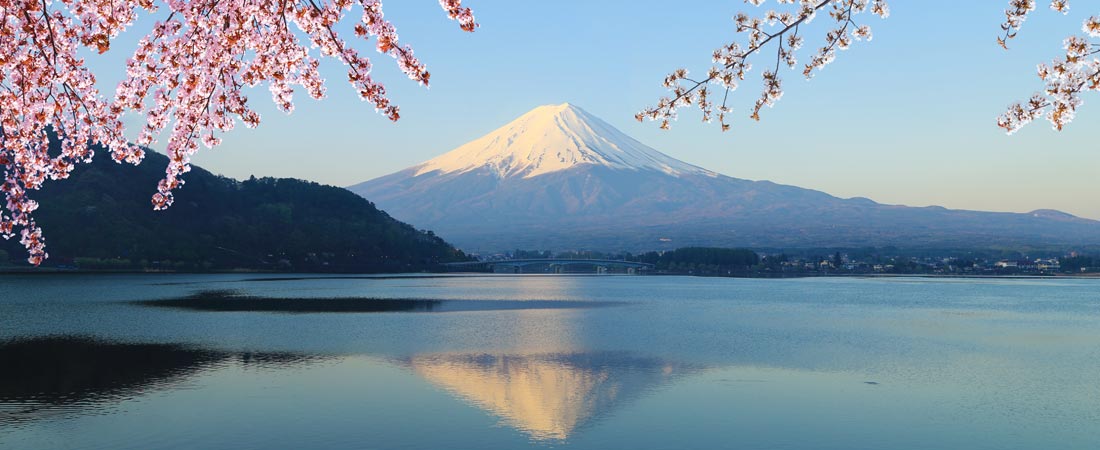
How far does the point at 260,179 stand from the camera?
549ft

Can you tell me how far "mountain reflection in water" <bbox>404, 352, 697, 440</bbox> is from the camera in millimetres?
22250

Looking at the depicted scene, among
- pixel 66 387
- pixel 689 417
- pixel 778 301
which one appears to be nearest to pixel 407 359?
pixel 66 387

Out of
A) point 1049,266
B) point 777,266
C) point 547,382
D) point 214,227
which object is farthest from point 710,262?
point 547,382

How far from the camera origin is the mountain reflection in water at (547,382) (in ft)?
73.0

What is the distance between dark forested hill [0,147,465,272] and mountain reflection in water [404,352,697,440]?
340ft

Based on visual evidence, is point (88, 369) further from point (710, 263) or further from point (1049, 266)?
point (1049, 266)

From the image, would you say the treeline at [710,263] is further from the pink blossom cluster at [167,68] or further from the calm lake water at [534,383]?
the pink blossom cluster at [167,68]

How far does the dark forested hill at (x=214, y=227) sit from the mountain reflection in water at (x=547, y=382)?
103752 millimetres

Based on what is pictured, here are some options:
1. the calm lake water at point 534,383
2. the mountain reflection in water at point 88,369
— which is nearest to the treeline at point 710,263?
the calm lake water at point 534,383

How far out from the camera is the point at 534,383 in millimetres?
27391

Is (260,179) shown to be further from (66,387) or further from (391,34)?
(391,34)

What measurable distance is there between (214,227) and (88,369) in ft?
386

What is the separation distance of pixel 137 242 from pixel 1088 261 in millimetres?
168919

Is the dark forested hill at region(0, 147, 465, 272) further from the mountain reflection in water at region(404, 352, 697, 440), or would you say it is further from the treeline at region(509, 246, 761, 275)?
the mountain reflection in water at region(404, 352, 697, 440)
